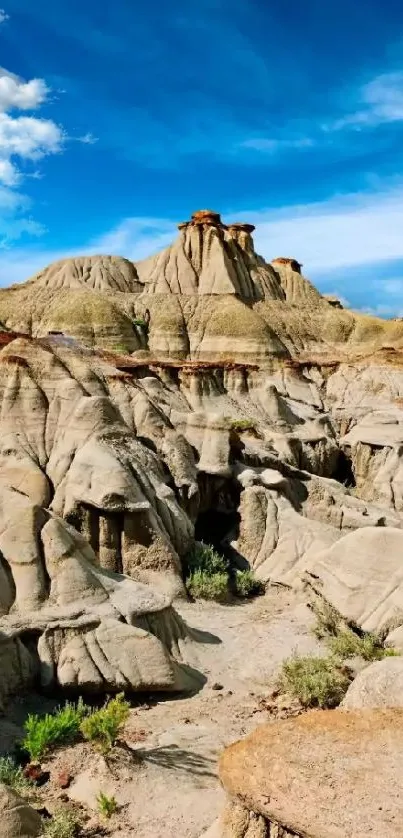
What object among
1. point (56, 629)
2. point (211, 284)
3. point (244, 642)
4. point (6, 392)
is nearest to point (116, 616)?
point (56, 629)

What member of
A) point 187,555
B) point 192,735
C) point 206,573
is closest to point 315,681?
point 192,735

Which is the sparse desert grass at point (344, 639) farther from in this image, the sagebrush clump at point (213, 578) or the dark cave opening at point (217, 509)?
the dark cave opening at point (217, 509)

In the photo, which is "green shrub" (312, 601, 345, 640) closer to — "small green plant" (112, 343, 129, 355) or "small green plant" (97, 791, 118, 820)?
"small green plant" (97, 791, 118, 820)

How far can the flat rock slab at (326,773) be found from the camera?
4.95 meters

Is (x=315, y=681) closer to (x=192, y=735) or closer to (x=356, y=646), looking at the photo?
(x=356, y=646)

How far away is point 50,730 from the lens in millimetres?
8680

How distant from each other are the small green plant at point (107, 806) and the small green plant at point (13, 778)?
0.95 metres

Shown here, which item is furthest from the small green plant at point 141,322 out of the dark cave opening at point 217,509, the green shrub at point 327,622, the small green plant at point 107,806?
the small green plant at point 107,806

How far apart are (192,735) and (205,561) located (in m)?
6.82

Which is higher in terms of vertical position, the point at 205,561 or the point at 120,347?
the point at 120,347

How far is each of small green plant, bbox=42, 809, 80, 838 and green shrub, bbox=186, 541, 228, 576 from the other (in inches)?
336

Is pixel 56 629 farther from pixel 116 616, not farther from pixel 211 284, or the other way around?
pixel 211 284

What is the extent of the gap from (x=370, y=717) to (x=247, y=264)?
2786 inches

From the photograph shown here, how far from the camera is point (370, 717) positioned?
6.00m
